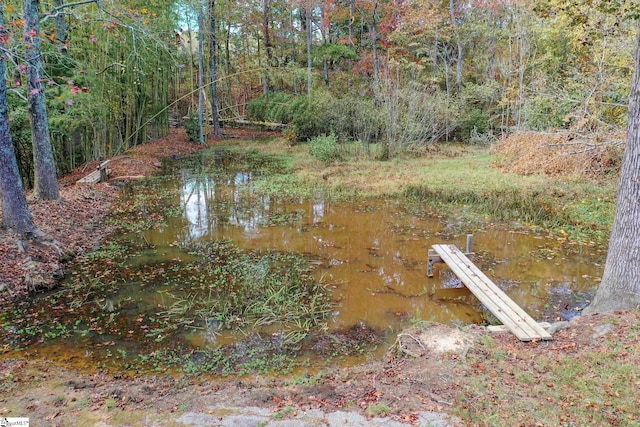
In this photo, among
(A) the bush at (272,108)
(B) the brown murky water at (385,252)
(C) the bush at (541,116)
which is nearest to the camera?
(B) the brown murky water at (385,252)

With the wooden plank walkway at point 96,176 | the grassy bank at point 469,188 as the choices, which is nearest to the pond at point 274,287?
the grassy bank at point 469,188

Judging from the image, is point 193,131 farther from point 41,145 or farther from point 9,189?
point 9,189

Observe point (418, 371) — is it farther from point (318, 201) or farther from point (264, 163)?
point (264, 163)

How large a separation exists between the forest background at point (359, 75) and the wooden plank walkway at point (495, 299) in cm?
329

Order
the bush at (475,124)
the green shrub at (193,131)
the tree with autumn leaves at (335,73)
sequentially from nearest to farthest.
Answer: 1. the tree with autumn leaves at (335,73)
2. the bush at (475,124)
3. the green shrub at (193,131)

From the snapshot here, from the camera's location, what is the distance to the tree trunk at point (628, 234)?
369cm

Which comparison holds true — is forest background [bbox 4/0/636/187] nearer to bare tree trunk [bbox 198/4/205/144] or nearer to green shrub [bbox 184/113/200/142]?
bare tree trunk [bbox 198/4/205/144]

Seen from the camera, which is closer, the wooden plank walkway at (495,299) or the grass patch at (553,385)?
the grass patch at (553,385)

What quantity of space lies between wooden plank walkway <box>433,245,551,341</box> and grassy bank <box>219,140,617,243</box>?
2.38 meters

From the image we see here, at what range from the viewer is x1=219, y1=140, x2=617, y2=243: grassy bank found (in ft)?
25.5

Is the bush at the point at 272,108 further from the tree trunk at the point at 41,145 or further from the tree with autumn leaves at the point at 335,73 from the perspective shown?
the tree trunk at the point at 41,145

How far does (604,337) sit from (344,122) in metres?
12.6

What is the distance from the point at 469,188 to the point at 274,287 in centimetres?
641

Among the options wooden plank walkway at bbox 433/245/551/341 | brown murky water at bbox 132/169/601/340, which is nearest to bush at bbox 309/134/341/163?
brown murky water at bbox 132/169/601/340
